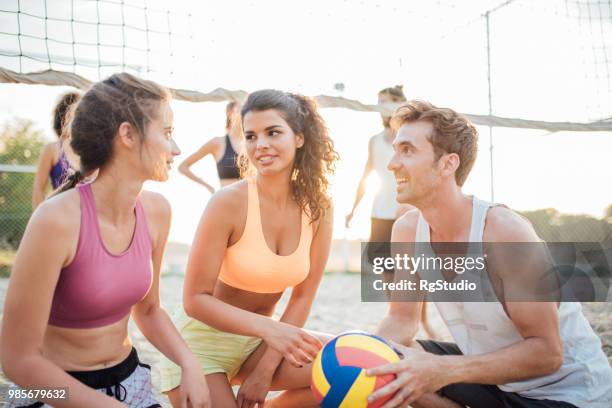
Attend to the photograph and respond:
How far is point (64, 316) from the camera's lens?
1.66 meters

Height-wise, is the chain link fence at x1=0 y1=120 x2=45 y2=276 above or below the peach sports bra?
above

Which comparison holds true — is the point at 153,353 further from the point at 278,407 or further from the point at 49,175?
the point at 278,407

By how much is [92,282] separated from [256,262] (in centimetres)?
77

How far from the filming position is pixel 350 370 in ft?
6.04

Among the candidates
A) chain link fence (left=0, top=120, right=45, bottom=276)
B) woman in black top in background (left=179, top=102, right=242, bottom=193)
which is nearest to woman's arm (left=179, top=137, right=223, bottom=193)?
woman in black top in background (left=179, top=102, right=242, bottom=193)

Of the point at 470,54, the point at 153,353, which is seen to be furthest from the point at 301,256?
the point at 470,54

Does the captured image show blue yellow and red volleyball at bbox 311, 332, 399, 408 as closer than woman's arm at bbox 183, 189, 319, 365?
Yes

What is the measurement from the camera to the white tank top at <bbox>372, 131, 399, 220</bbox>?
14.6ft

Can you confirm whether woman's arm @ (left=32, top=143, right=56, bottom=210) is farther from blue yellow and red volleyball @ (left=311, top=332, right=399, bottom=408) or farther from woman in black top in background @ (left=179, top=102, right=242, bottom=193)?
blue yellow and red volleyball @ (left=311, top=332, right=399, bottom=408)

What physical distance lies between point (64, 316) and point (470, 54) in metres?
6.24

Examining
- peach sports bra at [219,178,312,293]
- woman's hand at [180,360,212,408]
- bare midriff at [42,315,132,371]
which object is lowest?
woman's hand at [180,360,212,408]

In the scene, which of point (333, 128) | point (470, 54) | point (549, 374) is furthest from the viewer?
point (470, 54)

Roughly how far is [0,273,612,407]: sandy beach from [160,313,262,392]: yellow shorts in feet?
1.16

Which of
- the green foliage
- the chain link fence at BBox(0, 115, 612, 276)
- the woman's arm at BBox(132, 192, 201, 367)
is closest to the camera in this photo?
the woman's arm at BBox(132, 192, 201, 367)
